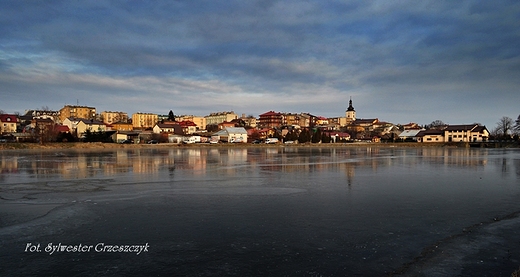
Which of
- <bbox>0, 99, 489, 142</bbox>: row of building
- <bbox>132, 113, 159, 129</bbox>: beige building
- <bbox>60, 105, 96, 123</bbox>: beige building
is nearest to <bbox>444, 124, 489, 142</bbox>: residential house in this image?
<bbox>0, 99, 489, 142</bbox>: row of building

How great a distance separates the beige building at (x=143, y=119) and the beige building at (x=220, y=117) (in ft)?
75.8

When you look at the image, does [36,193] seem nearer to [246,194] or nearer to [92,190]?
[92,190]

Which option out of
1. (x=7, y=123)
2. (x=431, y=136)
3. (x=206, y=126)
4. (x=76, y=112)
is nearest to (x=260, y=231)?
(x=7, y=123)

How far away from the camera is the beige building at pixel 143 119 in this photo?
121 metres

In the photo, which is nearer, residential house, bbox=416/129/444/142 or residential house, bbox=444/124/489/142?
residential house, bbox=444/124/489/142

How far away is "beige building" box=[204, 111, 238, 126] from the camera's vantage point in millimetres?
132238

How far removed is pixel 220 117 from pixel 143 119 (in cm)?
2903

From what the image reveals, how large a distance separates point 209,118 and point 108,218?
138 metres

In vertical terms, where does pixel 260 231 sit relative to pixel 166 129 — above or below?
below

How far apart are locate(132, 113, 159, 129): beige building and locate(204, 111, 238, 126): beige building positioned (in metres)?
23.1

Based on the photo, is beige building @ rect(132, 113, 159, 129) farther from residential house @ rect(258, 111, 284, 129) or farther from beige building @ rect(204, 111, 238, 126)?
residential house @ rect(258, 111, 284, 129)

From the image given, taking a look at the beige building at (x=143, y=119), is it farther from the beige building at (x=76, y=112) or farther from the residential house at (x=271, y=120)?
the residential house at (x=271, y=120)

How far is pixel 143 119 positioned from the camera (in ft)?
406

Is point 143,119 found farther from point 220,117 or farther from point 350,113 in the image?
point 350,113
